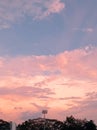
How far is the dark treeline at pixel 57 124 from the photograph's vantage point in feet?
461

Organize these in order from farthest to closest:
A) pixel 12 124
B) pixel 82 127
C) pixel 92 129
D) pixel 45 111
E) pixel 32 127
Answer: pixel 32 127 → pixel 82 127 → pixel 92 129 → pixel 45 111 → pixel 12 124

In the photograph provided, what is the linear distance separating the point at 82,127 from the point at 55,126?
1506 cm

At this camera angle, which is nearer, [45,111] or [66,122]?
[45,111]

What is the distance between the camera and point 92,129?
5221 inches

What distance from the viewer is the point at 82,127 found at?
14262 cm

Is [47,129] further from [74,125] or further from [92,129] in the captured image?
[92,129]

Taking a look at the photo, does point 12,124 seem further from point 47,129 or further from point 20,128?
point 47,129

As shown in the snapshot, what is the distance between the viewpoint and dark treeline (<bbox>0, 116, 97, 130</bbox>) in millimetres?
140650

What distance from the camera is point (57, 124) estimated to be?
15325cm

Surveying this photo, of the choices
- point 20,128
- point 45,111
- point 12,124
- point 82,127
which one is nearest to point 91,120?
point 82,127

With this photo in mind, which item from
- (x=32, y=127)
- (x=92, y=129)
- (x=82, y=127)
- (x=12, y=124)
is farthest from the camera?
(x=32, y=127)

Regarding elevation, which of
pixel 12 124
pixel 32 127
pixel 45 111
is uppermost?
pixel 32 127

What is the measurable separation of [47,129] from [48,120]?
4256mm

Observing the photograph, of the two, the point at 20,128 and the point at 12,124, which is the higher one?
the point at 20,128
